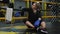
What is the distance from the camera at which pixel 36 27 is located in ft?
8.00

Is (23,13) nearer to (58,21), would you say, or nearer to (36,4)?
(36,4)

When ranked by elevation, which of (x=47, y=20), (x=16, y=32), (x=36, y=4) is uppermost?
(x=36, y=4)

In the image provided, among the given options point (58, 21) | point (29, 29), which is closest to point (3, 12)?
point (29, 29)

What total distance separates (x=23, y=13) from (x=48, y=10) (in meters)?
0.36

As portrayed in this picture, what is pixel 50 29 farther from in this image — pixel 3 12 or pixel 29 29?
pixel 3 12

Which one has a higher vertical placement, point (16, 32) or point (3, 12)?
point (3, 12)

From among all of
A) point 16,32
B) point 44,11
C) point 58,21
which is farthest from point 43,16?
point 16,32

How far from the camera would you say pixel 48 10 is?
95.4 inches

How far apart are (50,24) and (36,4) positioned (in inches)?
13.8

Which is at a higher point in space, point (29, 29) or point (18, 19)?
point (18, 19)

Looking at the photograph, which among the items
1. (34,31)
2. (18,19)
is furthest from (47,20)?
(18,19)

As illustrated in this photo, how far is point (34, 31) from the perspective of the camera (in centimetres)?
248

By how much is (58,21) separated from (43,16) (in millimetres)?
231

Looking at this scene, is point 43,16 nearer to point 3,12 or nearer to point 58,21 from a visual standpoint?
point 58,21
